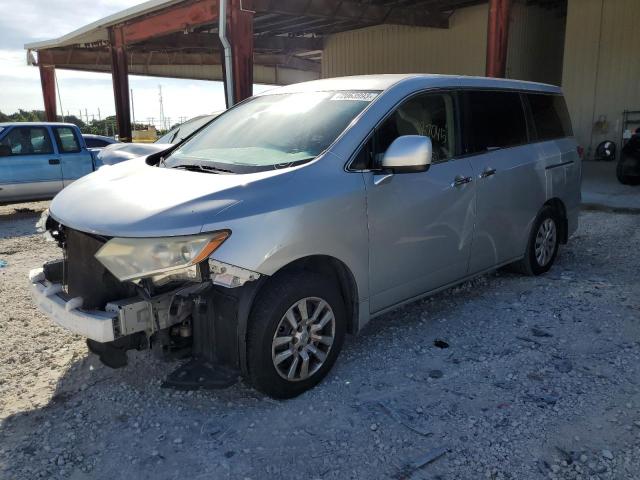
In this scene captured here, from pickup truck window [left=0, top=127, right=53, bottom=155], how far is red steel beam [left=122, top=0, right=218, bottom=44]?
4285 mm

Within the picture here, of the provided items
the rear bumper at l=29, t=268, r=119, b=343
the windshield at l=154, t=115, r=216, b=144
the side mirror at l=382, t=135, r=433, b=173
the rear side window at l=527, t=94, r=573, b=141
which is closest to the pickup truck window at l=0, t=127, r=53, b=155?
the windshield at l=154, t=115, r=216, b=144

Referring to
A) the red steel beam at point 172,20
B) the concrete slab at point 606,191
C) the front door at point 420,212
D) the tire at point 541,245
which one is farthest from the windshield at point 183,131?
the concrete slab at point 606,191

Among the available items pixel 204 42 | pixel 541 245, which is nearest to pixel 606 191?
pixel 541 245

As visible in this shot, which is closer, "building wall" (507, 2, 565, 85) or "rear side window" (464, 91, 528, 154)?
"rear side window" (464, 91, 528, 154)

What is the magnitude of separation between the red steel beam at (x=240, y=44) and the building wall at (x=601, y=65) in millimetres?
8701

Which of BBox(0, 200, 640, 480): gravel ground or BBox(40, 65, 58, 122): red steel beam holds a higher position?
BBox(40, 65, 58, 122): red steel beam

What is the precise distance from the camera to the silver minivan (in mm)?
2697

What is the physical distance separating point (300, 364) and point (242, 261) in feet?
2.61

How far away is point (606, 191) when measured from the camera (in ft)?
33.9

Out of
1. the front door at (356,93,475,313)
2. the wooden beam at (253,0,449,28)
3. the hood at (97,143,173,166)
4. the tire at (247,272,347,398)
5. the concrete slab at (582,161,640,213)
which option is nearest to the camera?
the tire at (247,272,347,398)

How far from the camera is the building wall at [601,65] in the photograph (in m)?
13.2

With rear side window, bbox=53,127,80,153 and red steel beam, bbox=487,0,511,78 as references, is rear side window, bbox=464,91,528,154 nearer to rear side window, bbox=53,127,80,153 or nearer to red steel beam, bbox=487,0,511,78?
red steel beam, bbox=487,0,511,78

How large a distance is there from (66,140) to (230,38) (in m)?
3.67

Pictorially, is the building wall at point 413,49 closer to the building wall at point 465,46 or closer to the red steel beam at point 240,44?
the building wall at point 465,46
